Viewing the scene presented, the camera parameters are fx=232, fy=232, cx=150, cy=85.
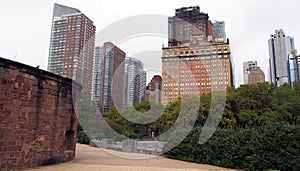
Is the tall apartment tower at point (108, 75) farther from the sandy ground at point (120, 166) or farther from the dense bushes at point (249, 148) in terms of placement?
the sandy ground at point (120, 166)

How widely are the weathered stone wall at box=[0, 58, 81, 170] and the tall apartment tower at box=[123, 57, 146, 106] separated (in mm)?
16645

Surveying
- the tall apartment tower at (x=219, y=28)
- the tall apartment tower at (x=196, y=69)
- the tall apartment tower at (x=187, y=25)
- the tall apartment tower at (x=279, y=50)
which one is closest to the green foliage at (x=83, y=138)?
the tall apartment tower at (x=196, y=69)

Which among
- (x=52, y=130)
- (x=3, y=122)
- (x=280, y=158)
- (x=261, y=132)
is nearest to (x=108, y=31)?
(x=52, y=130)

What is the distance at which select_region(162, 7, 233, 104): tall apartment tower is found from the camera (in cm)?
8319

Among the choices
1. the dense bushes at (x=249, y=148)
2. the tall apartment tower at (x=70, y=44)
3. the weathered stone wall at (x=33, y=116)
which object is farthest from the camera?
the tall apartment tower at (x=70, y=44)

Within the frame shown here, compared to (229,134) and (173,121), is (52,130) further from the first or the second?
(173,121)

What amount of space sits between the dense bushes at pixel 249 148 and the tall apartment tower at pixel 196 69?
66.5 meters

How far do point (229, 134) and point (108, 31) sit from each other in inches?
456

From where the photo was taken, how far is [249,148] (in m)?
11.9

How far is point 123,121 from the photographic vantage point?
35938 millimetres

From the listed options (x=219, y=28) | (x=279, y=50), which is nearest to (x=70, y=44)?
(x=279, y=50)

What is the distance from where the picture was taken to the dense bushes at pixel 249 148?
10.5 meters

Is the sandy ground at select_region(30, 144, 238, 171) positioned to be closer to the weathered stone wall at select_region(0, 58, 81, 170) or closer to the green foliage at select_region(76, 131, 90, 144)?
the weathered stone wall at select_region(0, 58, 81, 170)

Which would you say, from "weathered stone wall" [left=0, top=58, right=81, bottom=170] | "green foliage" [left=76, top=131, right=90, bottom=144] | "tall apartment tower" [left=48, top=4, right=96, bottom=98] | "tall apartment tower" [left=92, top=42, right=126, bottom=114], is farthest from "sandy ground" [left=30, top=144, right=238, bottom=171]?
"tall apartment tower" [left=48, top=4, right=96, bottom=98]
